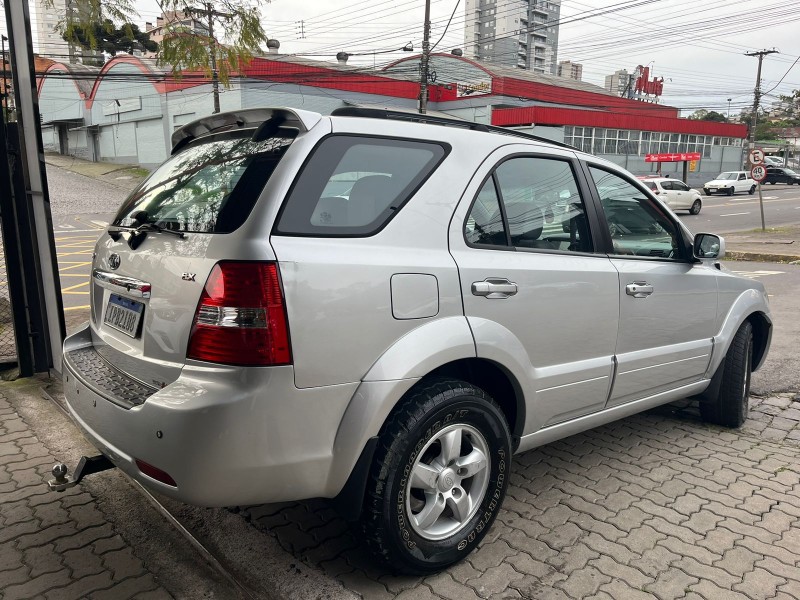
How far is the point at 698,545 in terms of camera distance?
276 centimetres

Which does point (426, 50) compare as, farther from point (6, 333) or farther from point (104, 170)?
point (104, 170)

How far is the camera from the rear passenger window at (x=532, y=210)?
2643mm

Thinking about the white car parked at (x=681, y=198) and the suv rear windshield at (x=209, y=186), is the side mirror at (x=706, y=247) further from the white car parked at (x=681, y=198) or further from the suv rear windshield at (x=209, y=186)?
the white car parked at (x=681, y=198)

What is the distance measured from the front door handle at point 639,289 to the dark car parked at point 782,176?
165ft

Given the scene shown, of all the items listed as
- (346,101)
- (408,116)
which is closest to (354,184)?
(408,116)

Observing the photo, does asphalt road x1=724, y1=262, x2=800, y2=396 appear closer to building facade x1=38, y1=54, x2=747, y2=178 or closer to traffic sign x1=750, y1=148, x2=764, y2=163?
traffic sign x1=750, y1=148, x2=764, y2=163

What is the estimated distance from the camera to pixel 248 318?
1972mm

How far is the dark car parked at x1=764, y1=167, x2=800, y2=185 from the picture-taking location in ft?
147

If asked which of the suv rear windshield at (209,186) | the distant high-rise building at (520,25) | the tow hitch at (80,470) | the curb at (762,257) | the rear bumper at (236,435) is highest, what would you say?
the distant high-rise building at (520,25)

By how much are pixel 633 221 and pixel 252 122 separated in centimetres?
220

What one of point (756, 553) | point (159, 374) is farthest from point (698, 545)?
point (159, 374)

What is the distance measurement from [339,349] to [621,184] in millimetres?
2162

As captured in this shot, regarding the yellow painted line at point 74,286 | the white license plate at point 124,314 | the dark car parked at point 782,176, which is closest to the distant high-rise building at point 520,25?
the dark car parked at point 782,176

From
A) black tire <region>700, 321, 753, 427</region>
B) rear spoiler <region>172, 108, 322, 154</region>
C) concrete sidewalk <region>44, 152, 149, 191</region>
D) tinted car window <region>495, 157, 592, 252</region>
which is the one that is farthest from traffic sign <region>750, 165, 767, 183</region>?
concrete sidewalk <region>44, 152, 149, 191</region>
